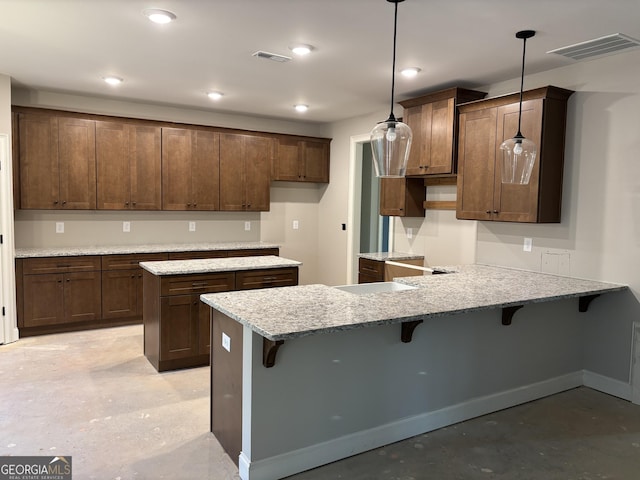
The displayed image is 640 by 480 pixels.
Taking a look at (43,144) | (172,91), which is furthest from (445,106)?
(43,144)

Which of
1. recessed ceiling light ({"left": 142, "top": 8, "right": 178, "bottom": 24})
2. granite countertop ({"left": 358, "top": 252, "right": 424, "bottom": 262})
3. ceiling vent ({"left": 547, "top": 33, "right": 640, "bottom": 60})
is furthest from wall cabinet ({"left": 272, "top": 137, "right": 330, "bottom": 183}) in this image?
ceiling vent ({"left": 547, "top": 33, "right": 640, "bottom": 60})

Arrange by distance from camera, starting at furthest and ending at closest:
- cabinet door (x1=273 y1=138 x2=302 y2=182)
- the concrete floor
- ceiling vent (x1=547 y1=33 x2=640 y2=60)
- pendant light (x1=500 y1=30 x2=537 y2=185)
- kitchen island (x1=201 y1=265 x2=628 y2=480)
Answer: cabinet door (x1=273 y1=138 x2=302 y2=182) < ceiling vent (x1=547 y1=33 x2=640 y2=60) < pendant light (x1=500 y1=30 x2=537 y2=185) < the concrete floor < kitchen island (x1=201 y1=265 x2=628 y2=480)

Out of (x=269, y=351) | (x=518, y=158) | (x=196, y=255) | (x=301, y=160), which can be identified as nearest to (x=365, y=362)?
(x=269, y=351)

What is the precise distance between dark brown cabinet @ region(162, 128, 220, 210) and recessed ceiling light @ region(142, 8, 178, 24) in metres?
2.79

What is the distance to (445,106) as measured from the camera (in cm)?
457

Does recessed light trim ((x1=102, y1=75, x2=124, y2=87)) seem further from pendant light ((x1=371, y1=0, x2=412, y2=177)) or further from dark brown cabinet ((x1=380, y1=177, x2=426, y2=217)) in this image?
pendant light ((x1=371, y1=0, x2=412, y2=177))

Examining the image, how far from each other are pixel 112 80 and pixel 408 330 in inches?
149

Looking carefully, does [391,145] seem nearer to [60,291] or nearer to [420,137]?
[420,137]

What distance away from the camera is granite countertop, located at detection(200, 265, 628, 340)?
2338mm

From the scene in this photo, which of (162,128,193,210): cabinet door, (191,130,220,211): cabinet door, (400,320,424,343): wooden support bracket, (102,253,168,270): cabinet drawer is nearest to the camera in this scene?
(400,320,424,343): wooden support bracket

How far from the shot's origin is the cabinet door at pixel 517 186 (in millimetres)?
3820

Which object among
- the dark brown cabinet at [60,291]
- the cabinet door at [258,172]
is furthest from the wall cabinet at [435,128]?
the dark brown cabinet at [60,291]

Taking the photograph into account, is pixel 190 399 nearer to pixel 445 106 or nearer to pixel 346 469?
pixel 346 469

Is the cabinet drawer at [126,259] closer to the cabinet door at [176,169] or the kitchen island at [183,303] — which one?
the cabinet door at [176,169]
